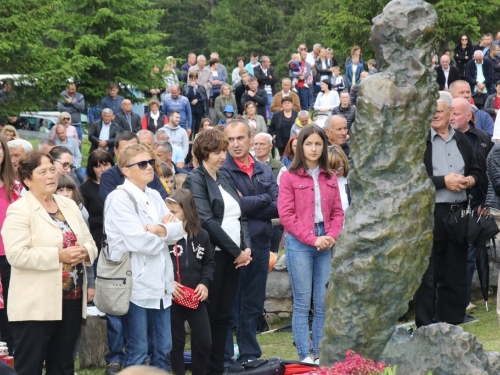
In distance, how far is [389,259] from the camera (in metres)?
6.94

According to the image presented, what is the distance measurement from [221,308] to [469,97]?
566cm

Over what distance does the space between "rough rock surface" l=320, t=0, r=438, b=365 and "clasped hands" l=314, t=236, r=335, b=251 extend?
150 centimetres

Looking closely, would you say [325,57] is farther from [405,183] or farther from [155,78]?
[405,183]

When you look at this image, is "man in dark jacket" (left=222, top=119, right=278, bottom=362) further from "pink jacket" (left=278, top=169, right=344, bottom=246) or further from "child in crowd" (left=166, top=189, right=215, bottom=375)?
"child in crowd" (left=166, top=189, right=215, bottom=375)

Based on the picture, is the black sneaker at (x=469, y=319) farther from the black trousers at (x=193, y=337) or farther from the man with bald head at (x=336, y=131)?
the black trousers at (x=193, y=337)

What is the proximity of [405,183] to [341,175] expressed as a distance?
9.62ft

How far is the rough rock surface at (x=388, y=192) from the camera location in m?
6.95

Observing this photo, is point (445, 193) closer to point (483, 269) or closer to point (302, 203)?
point (302, 203)

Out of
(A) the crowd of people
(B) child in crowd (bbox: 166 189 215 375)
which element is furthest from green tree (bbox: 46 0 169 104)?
(B) child in crowd (bbox: 166 189 215 375)

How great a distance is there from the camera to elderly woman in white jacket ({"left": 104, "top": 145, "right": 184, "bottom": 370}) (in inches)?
308

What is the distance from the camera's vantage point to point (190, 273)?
8.26 meters

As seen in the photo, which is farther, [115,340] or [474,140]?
[474,140]

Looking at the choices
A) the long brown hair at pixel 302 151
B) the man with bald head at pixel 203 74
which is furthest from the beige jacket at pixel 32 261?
the man with bald head at pixel 203 74

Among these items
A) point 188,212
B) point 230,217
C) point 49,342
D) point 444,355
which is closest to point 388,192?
point 444,355
